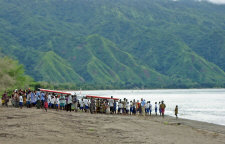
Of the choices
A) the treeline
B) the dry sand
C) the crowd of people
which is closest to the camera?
the dry sand

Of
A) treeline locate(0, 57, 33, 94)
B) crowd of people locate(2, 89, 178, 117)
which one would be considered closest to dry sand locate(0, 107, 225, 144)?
crowd of people locate(2, 89, 178, 117)

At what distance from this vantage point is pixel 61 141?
1991 centimetres

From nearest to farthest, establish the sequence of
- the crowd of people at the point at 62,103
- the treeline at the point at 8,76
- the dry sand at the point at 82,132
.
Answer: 1. the dry sand at the point at 82,132
2. the crowd of people at the point at 62,103
3. the treeline at the point at 8,76

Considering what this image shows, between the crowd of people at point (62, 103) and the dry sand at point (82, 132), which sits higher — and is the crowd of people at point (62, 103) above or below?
above

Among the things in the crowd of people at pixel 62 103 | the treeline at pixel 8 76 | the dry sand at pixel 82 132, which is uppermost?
the treeline at pixel 8 76

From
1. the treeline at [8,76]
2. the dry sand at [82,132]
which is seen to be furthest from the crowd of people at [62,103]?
the treeline at [8,76]

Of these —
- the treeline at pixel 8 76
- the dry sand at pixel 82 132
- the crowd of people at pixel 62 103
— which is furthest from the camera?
the treeline at pixel 8 76

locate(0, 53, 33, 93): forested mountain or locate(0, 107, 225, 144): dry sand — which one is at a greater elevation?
locate(0, 53, 33, 93): forested mountain

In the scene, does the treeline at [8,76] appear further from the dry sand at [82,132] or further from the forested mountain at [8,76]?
the dry sand at [82,132]

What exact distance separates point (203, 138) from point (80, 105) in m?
16.5

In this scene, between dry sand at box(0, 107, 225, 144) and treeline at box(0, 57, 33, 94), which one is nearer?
dry sand at box(0, 107, 225, 144)

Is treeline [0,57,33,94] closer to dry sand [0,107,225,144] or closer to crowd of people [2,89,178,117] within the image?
crowd of people [2,89,178,117]

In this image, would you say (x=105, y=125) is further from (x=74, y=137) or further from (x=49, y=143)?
(x=49, y=143)

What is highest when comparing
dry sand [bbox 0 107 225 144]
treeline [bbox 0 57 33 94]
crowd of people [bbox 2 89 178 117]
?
treeline [bbox 0 57 33 94]
